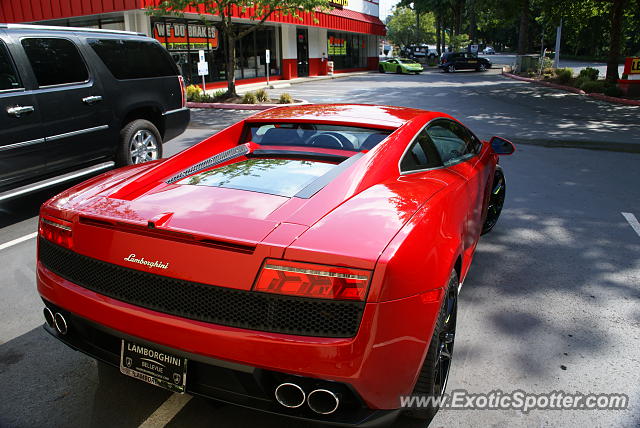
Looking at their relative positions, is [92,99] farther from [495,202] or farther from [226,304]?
[226,304]

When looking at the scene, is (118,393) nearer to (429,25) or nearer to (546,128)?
(546,128)

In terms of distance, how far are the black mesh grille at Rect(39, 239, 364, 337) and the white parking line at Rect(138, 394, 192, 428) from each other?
726mm

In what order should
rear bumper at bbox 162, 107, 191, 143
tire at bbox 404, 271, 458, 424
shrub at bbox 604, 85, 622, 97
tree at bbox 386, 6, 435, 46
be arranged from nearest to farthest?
tire at bbox 404, 271, 458, 424 < rear bumper at bbox 162, 107, 191, 143 < shrub at bbox 604, 85, 622, 97 < tree at bbox 386, 6, 435, 46

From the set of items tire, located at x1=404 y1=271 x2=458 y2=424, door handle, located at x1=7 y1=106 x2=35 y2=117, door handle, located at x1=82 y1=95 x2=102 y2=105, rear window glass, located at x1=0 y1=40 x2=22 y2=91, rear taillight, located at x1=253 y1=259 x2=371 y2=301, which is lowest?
tire, located at x1=404 y1=271 x2=458 y2=424

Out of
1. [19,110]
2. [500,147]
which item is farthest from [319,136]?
[19,110]

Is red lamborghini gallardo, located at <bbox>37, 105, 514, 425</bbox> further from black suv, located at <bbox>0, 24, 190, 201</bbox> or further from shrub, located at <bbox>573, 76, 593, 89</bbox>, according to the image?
shrub, located at <bbox>573, 76, 593, 89</bbox>

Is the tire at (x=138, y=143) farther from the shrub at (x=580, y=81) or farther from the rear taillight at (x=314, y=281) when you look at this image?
the shrub at (x=580, y=81)

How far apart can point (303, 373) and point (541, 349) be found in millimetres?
1966

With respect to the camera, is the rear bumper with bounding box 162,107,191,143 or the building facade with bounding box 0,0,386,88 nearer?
the rear bumper with bounding box 162,107,191,143

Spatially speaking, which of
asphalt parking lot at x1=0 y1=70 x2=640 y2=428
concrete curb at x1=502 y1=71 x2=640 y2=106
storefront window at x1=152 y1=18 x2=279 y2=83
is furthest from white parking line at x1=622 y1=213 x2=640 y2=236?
storefront window at x1=152 y1=18 x2=279 y2=83

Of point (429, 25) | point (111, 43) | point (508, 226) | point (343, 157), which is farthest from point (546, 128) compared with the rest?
point (429, 25)

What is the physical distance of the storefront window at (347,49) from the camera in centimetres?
3838

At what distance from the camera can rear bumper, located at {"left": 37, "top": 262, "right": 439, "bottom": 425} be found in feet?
6.33

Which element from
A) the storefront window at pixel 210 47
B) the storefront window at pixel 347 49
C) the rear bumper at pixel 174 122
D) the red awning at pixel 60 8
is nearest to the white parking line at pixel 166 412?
the rear bumper at pixel 174 122
